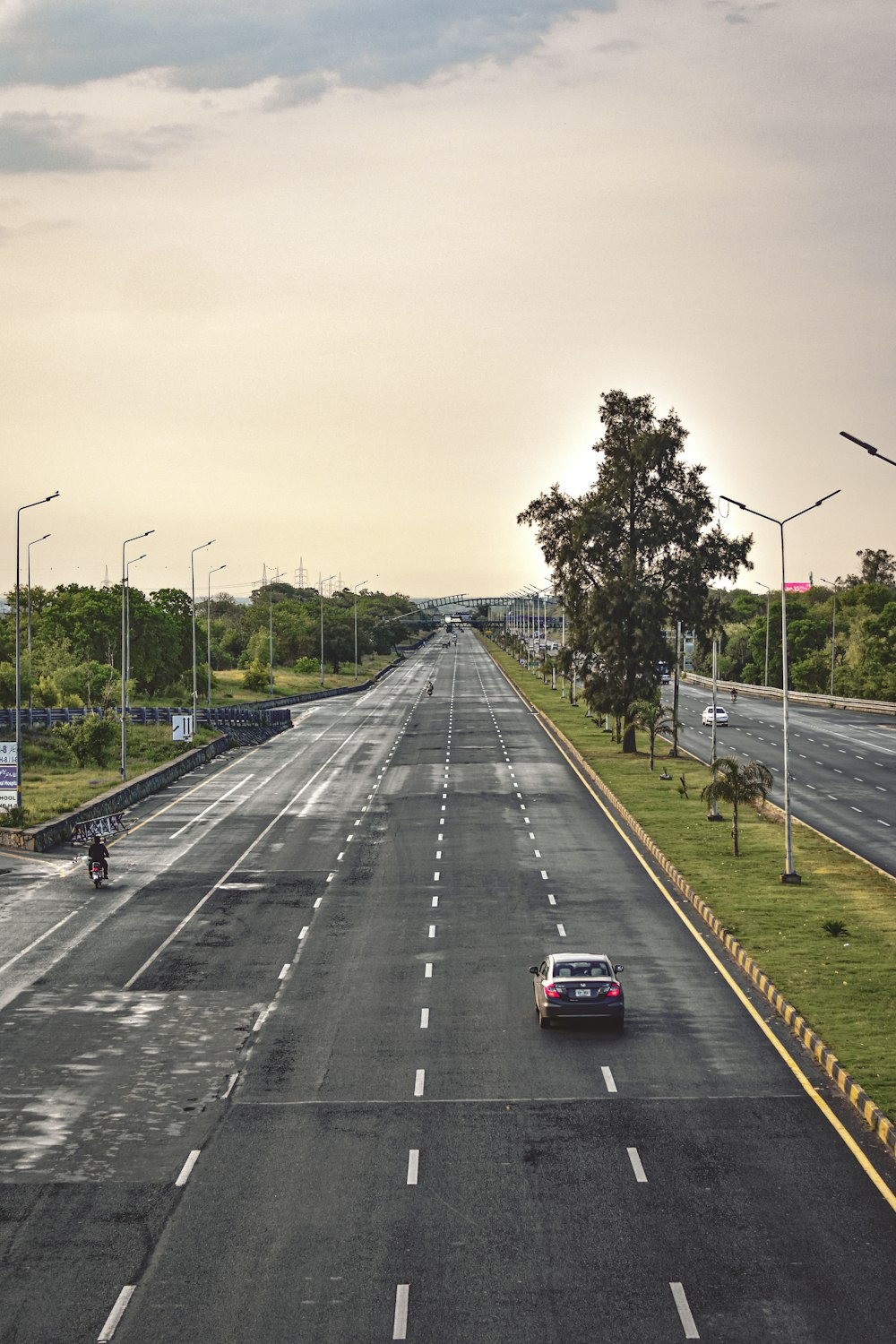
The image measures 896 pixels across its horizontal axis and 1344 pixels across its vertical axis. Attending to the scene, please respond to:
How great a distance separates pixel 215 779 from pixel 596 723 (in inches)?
1403

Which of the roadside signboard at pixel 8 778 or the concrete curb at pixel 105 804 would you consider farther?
the roadside signboard at pixel 8 778

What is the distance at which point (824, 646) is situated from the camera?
168125 millimetres

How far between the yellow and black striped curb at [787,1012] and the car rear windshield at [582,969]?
11.7 feet

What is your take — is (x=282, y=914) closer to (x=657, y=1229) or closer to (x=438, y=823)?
(x=438, y=823)

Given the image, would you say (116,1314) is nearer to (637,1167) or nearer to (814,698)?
(637,1167)

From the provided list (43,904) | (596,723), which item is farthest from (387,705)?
(43,904)

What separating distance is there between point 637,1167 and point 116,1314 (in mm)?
7377

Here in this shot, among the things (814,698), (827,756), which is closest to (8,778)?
(827,756)

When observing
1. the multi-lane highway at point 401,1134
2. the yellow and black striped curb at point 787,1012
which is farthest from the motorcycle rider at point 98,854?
the yellow and black striped curb at point 787,1012

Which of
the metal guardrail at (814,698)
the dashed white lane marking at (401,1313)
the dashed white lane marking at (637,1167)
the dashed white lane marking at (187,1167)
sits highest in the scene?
the metal guardrail at (814,698)

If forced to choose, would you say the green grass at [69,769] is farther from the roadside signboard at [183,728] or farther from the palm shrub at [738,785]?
the palm shrub at [738,785]

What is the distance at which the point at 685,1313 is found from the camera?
1466 cm

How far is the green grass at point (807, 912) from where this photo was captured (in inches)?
964

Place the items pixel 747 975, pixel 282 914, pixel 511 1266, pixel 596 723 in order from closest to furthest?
pixel 511 1266, pixel 747 975, pixel 282 914, pixel 596 723
